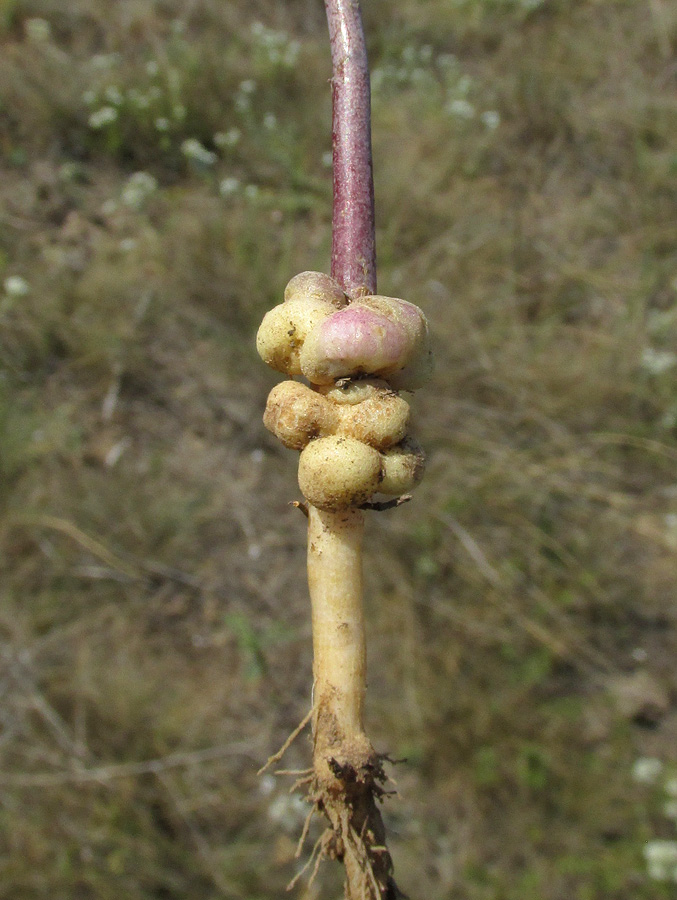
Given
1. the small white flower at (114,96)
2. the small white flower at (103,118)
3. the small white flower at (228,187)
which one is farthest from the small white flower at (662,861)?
the small white flower at (114,96)

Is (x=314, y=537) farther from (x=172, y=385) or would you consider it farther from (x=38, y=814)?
(x=172, y=385)

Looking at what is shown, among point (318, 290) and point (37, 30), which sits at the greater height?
point (37, 30)

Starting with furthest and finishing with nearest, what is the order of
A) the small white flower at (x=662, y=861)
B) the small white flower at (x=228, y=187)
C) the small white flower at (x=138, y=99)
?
the small white flower at (x=138, y=99), the small white flower at (x=228, y=187), the small white flower at (x=662, y=861)

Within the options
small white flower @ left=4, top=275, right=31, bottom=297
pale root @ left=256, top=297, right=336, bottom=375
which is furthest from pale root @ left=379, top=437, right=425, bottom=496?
small white flower @ left=4, top=275, right=31, bottom=297

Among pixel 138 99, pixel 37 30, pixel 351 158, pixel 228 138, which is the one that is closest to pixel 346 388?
pixel 351 158

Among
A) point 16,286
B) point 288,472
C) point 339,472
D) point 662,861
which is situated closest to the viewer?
point 339,472

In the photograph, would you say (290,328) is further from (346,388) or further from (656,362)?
(656,362)

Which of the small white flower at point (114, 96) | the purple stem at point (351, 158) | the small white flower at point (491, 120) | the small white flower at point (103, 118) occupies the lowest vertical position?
the purple stem at point (351, 158)

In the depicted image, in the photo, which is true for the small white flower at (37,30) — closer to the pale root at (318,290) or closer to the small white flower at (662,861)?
the pale root at (318,290)
